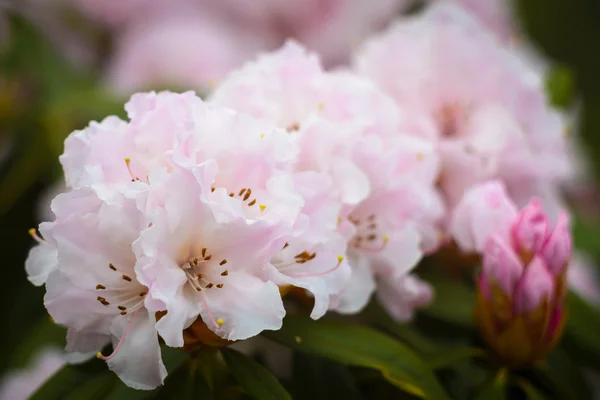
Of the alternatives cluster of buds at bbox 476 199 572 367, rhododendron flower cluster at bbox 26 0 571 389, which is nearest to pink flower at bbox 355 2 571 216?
rhododendron flower cluster at bbox 26 0 571 389

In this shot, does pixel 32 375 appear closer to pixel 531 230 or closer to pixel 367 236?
pixel 367 236

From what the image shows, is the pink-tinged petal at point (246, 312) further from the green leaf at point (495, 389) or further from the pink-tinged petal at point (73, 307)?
the green leaf at point (495, 389)

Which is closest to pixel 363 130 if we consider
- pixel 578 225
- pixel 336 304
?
pixel 336 304

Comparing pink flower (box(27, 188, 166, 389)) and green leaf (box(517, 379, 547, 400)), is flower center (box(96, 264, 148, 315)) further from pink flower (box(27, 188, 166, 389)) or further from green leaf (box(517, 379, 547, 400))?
green leaf (box(517, 379, 547, 400))

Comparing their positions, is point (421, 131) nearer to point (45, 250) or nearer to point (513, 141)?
point (513, 141)

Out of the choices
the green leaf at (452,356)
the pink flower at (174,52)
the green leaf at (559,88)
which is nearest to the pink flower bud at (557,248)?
the green leaf at (452,356)

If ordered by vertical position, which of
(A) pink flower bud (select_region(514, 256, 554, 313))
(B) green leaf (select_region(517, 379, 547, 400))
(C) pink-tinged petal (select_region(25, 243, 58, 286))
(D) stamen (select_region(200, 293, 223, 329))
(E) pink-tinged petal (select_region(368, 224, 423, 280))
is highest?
(C) pink-tinged petal (select_region(25, 243, 58, 286))
